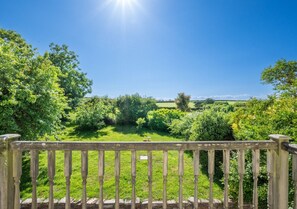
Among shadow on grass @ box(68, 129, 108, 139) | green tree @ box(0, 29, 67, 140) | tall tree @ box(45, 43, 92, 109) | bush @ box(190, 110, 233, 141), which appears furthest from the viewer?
tall tree @ box(45, 43, 92, 109)

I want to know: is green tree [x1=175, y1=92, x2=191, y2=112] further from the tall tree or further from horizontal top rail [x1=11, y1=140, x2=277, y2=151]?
horizontal top rail [x1=11, y1=140, x2=277, y2=151]

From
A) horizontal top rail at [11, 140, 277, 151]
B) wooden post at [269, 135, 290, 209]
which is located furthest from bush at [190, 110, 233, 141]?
horizontal top rail at [11, 140, 277, 151]

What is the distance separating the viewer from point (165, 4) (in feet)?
21.3

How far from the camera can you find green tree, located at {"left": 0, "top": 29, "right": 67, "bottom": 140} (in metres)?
4.25

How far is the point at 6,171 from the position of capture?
1507 millimetres

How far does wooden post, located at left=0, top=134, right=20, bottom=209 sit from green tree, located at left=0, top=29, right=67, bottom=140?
313cm

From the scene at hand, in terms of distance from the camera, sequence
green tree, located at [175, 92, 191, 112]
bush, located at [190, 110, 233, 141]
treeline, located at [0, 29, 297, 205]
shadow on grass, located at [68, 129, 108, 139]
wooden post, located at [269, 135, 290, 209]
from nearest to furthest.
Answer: wooden post, located at [269, 135, 290, 209], treeline, located at [0, 29, 297, 205], bush, located at [190, 110, 233, 141], shadow on grass, located at [68, 129, 108, 139], green tree, located at [175, 92, 191, 112]

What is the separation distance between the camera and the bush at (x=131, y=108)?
39.0ft

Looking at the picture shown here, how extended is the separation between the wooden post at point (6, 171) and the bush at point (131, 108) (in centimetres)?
1028

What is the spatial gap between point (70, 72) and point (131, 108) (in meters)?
7.58

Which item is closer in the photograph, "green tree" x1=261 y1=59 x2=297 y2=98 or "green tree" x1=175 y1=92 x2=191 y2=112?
"green tree" x1=261 y1=59 x2=297 y2=98

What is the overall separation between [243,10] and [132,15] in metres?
4.27

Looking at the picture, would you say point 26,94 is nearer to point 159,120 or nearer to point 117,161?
point 117,161

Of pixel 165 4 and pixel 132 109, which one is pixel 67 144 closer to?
pixel 165 4
